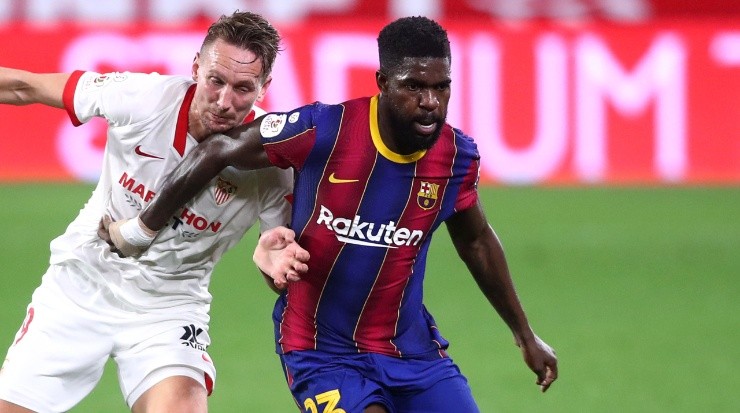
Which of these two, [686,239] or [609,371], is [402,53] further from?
[686,239]

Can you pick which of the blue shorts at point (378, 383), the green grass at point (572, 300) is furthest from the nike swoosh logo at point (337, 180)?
the green grass at point (572, 300)

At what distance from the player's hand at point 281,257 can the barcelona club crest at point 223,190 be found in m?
0.44

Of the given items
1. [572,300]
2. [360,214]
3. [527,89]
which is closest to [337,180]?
[360,214]

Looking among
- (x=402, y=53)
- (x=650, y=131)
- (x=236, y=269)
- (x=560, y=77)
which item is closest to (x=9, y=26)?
(x=236, y=269)

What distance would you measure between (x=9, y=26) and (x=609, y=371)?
8.37 m

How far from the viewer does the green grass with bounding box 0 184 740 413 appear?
7.46 meters

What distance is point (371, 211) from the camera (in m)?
4.67

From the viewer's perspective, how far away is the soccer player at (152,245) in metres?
5.05

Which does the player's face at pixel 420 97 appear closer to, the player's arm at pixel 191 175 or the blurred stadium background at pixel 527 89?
the player's arm at pixel 191 175

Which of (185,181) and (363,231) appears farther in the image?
(185,181)

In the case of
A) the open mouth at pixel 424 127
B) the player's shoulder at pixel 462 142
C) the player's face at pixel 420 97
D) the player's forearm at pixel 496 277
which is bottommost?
the player's forearm at pixel 496 277

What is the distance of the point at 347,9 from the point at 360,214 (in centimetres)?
984

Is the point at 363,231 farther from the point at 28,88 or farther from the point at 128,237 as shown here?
the point at 28,88

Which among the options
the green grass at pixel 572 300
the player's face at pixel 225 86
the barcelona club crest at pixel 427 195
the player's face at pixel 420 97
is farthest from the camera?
the green grass at pixel 572 300
